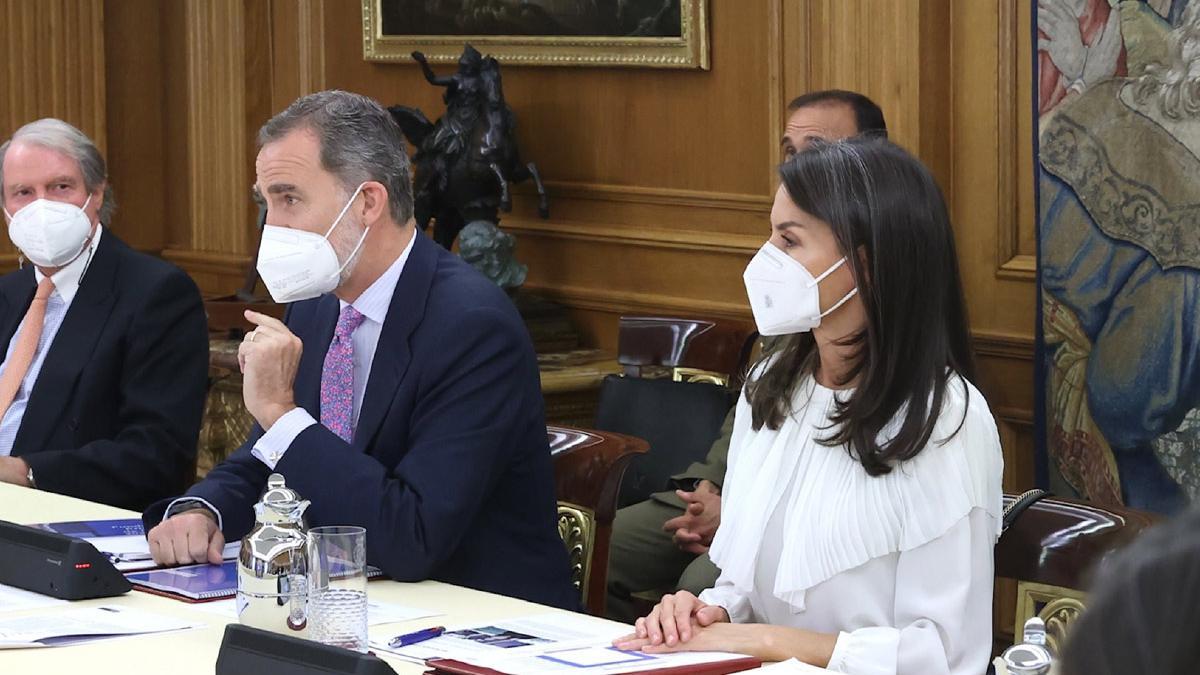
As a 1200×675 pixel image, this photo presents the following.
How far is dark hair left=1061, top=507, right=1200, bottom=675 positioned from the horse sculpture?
5.13 meters

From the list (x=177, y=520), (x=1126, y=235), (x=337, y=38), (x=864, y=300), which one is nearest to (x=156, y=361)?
(x=177, y=520)

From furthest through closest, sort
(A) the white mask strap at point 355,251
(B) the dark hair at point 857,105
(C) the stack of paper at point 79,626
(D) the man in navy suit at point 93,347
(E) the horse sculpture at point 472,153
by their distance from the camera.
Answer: (E) the horse sculpture at point 472,153, (B) the dark hair at point 857,105, (D) the man in navy suit at point 93,347, (A) the white mask strap at point 355,251, (C) the stack of paper at point 79,626

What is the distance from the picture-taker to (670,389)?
14.9 feet

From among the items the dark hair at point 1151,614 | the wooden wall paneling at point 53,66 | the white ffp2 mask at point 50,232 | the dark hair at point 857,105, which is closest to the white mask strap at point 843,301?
the dark hair at point 857,105

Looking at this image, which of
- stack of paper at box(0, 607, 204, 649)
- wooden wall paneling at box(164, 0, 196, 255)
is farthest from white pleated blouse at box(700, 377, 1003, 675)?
wooden wall paneling at box(164, 0, 196, 255)

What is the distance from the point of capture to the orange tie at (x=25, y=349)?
13.1 ft

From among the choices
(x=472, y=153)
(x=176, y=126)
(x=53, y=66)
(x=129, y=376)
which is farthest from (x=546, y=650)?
(x=176, y=126)

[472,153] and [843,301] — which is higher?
[472,153]

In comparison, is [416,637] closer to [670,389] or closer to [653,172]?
[670,389]

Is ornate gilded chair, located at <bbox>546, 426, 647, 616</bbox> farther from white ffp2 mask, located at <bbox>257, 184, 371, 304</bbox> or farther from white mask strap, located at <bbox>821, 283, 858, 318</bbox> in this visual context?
white mask strap, located at <bbox>821, 283, 858, 318</bbox>

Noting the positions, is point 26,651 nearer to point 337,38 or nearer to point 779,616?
point 779,616

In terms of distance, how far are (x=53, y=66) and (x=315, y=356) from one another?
16.4ft

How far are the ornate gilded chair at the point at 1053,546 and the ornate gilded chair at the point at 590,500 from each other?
765 millimetres

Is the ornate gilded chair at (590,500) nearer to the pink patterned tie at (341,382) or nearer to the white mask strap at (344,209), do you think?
the pink patterned tie at (341,382)
